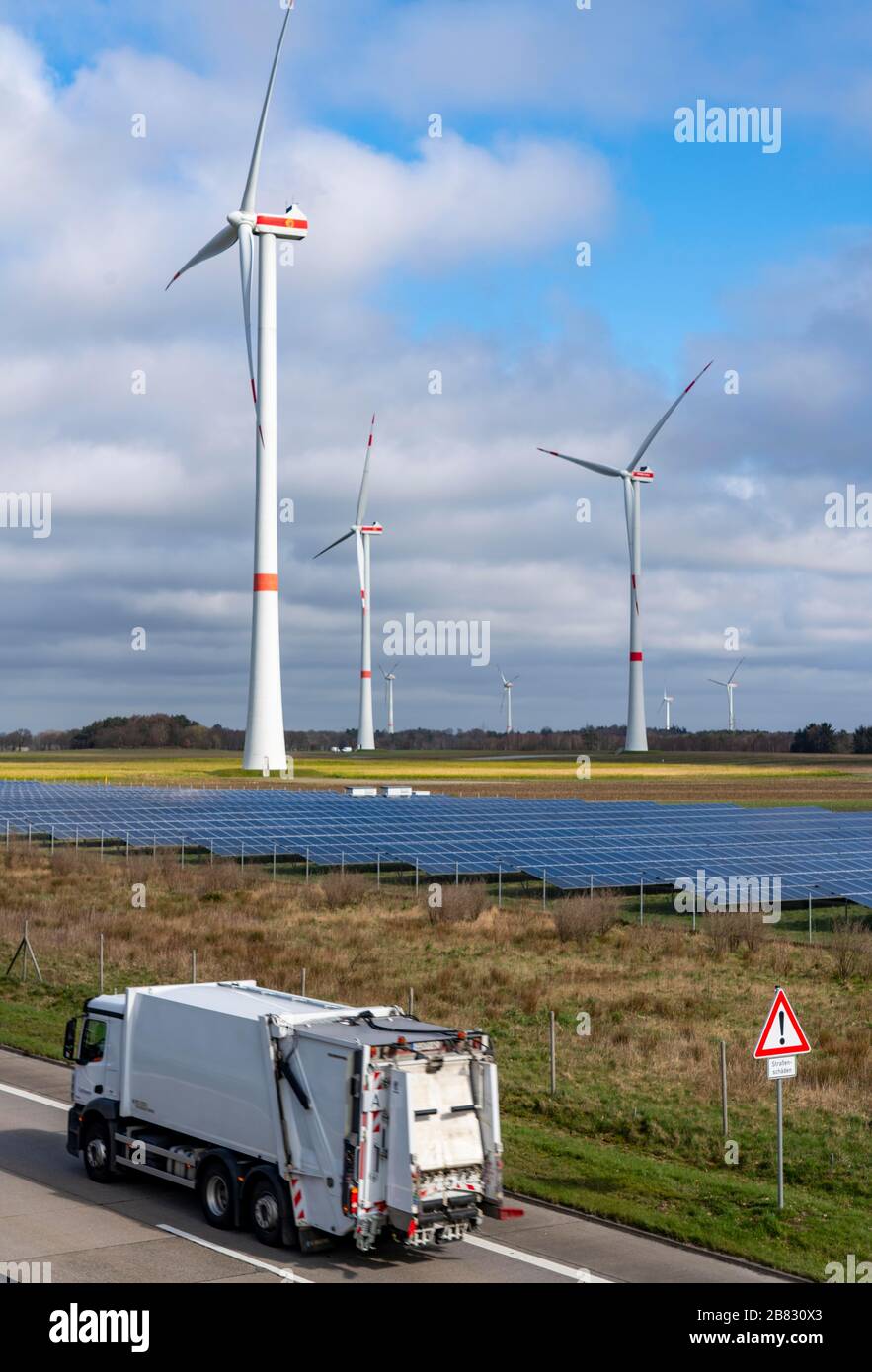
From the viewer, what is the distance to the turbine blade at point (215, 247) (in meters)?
93.5

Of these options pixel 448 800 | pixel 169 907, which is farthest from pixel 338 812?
pixel 169 907

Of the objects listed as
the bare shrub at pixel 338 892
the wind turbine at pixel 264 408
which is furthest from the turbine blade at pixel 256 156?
the bare shrub at pixel 338 892

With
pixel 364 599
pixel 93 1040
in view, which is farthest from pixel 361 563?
pixel 93 1040

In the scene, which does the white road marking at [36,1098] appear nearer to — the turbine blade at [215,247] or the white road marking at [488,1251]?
the white road marking at [488,1251]

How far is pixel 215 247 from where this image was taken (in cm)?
9481

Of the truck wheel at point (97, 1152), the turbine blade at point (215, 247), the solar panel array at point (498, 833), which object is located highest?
the turbine blade at point (215, 247)

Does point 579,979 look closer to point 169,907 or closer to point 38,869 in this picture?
point 169,907

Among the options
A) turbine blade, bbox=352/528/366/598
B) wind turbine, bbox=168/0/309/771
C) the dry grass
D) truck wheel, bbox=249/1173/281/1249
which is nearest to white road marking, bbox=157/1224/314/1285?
truck wheel, bbox=249/1173/281/1249

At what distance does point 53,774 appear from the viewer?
5438 inches

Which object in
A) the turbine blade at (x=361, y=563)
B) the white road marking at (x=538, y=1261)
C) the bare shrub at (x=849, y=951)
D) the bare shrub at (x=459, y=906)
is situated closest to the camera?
the white road marking at (x=538, y=1261)

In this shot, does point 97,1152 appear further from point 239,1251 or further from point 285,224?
point 285,224

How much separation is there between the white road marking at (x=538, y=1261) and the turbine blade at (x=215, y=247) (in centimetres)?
8471

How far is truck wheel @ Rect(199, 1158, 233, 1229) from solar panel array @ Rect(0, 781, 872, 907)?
35.3 meters
